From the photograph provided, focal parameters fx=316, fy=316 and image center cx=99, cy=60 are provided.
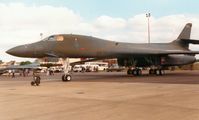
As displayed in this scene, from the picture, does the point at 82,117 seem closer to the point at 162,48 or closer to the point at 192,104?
the point at 192,104

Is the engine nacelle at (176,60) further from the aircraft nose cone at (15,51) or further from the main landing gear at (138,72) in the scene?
the aircraft nose cone at (15,51)

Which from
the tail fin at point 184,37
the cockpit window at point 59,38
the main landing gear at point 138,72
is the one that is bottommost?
the main landing gear at point 138,72

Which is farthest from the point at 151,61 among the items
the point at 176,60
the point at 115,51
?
the point at 115,51

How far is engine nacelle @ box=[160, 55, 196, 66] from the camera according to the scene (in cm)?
3359

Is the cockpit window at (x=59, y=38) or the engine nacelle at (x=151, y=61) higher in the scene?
the cockpit window at (x=59, y=38)

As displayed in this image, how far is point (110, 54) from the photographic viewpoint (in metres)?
28.4

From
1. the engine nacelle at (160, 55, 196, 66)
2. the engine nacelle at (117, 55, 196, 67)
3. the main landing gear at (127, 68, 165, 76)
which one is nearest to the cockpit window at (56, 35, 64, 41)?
the engine nacelle at (117, 55, 196, 67)

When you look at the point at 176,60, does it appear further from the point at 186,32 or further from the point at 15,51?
the point at 15,51

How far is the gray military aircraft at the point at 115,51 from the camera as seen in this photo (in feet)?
77.0

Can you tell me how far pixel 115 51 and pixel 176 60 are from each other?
29.0ft

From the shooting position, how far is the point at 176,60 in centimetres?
3428

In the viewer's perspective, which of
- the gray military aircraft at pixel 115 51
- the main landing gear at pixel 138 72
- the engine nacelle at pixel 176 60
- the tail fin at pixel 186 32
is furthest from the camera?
the tail fin at pixel 186 32

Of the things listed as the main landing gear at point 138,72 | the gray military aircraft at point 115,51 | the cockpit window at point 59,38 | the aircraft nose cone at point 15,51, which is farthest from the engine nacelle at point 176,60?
the aircraft nose cone at point 15,51

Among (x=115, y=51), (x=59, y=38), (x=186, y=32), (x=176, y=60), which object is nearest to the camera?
(x=59, y=38)
